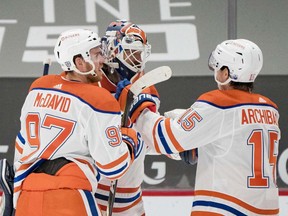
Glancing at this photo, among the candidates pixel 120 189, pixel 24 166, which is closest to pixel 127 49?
pixel 120 189

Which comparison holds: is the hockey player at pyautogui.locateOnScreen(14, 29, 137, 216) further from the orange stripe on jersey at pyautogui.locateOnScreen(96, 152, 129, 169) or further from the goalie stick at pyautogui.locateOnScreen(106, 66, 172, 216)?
the goalie stick at pyautogui.locateOnScreen(106, 66, 172, 216)

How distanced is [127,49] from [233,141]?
0.61 m

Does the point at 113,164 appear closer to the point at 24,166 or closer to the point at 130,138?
the point at 130,138

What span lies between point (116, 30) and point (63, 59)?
Answer: 53 cm

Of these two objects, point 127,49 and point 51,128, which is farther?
point 127,49

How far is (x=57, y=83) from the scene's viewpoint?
9.32 feet

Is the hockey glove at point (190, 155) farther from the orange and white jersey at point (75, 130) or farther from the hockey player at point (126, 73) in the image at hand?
the orange and white jersey at point (75, 130)

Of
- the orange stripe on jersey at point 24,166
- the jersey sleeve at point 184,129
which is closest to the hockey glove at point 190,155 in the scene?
the jersey sleeve at point 184,129

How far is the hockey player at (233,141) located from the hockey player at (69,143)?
0.97 feet

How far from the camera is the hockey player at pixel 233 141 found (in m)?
2.96

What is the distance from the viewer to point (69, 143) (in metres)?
2.76

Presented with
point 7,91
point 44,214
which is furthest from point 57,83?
point 7,91

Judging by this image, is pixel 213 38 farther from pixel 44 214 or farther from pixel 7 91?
pixel 44 214

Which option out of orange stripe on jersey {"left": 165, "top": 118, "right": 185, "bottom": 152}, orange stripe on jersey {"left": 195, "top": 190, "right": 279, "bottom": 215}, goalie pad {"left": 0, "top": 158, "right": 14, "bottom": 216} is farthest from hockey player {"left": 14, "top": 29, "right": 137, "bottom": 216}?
orange stripe on jersey {"left": 195, "top": 190, "right": 279, "bottom": 215}
